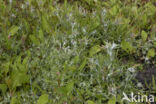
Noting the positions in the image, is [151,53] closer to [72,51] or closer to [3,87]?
[72,51]

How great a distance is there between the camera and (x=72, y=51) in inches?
104

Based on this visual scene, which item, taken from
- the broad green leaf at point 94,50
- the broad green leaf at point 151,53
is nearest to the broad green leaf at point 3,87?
the broad green leaf at point 94,50

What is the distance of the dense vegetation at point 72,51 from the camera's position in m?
2.26

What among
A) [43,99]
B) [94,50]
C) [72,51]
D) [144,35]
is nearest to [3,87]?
[43,99]

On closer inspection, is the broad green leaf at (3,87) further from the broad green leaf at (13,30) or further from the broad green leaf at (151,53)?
the broad green leaf at (151,53)

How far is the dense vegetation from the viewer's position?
2.26 meters

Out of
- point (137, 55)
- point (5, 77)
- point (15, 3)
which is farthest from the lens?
point (15, 3)

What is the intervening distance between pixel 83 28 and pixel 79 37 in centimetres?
12

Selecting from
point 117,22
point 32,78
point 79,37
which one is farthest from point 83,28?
point 32,78

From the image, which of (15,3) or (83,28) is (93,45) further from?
(15,3)

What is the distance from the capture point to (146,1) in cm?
387

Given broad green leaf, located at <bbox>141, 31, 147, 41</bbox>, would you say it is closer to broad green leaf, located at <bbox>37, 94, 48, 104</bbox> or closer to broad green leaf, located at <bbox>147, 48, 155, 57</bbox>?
broad green leaf, located at <bbox>147, 48, 155, 57</bbox>

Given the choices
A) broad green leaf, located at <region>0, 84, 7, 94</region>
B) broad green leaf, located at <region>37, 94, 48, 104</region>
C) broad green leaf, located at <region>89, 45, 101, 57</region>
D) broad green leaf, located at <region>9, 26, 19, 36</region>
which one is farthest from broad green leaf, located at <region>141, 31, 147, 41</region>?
broad green leaf, located at <region>0, 84, 7, 94</region>

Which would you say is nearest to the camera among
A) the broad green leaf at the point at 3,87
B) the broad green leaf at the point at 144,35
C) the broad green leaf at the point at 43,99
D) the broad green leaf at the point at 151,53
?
the broad green leaf at the point at 43,99
